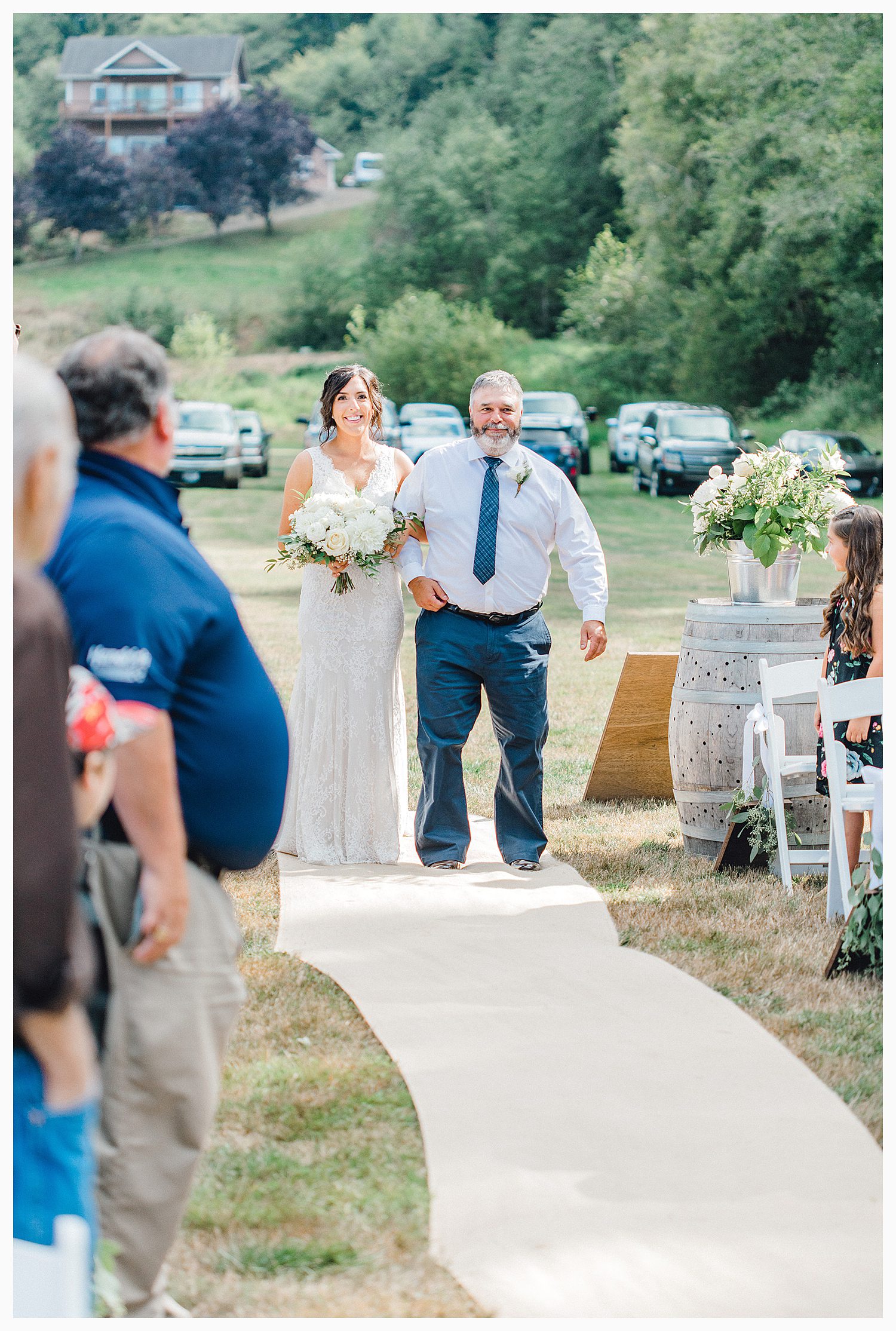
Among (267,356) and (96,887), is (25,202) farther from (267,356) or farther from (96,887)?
(96,887)

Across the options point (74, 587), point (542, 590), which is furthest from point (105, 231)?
point (74, 587)

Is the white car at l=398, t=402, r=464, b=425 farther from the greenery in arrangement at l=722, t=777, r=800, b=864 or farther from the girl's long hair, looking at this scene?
the girl's long hair

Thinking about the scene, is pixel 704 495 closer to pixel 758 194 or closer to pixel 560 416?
pixel 560 416

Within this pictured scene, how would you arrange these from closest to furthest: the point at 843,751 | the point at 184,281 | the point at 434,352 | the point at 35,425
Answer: the point at 35,425, the point at 843,751, the point at 434,352, the point at 184,281

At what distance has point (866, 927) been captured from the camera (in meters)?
4.56

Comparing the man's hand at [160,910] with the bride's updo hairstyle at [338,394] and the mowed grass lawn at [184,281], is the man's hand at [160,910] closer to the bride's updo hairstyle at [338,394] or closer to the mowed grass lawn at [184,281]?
the bride's updo hairstyle at [338,394]

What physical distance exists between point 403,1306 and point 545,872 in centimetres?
→ 336

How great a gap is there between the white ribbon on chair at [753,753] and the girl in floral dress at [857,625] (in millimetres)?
425

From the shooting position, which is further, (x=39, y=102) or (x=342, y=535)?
(x=39, y=102)

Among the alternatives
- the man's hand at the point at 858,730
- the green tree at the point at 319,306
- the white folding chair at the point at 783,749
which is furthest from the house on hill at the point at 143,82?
the man's hand at the point at 858,730

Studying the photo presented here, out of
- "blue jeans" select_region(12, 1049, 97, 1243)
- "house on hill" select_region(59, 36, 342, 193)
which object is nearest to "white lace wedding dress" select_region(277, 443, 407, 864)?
"blue jeans" select_region(12, 1049, 97, 1243)

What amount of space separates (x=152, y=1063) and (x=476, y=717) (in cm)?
385

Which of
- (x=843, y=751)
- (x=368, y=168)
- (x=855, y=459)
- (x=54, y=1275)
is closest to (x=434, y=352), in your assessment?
(x=855, y=459)
